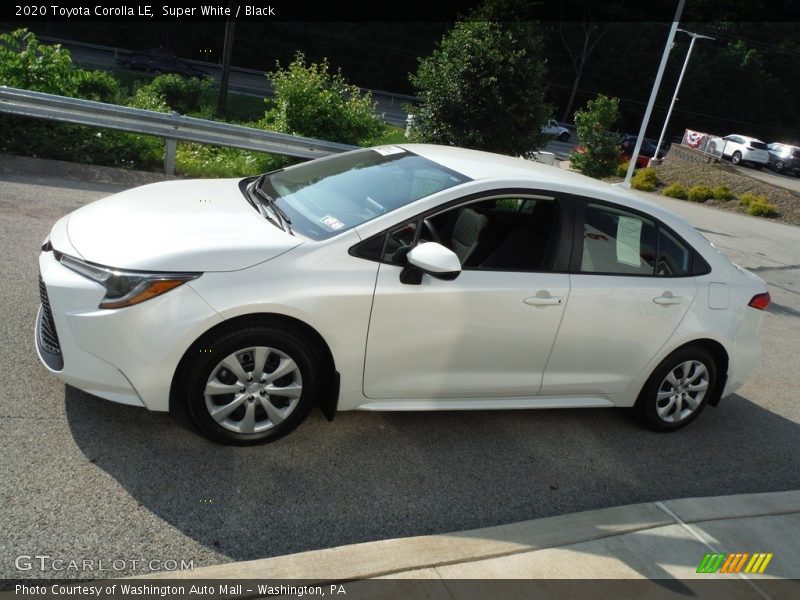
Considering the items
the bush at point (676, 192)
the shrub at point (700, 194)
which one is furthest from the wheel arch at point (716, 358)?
the bush at point (676, 192)

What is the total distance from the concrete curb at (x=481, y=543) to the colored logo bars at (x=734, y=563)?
0.26 meters

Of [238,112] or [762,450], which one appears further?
[238,112]

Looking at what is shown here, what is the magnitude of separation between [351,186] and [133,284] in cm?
153

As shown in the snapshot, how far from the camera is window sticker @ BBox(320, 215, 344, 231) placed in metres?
4.06

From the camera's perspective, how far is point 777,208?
2598 cm

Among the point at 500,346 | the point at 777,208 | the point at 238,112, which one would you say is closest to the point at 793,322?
the point at 500,346

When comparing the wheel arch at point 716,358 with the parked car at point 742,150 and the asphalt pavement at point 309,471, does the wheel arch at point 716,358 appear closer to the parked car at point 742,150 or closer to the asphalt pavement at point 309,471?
the asphalt pavement at point 309,471

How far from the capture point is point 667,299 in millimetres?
4734

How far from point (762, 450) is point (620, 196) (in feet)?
6.76

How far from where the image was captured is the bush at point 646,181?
30281 millimetres

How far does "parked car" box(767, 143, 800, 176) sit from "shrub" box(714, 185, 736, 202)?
20.4m

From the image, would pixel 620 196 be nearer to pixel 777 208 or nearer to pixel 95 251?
pixel 95 251

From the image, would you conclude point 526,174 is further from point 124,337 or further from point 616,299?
point 124,337

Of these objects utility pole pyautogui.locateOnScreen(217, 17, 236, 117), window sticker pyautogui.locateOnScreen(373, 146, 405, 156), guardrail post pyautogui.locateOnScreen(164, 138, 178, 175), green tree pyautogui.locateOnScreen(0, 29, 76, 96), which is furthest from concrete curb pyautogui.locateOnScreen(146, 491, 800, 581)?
utility pole pyautogui.locateOnScreen(217, 17, 236, 117)
